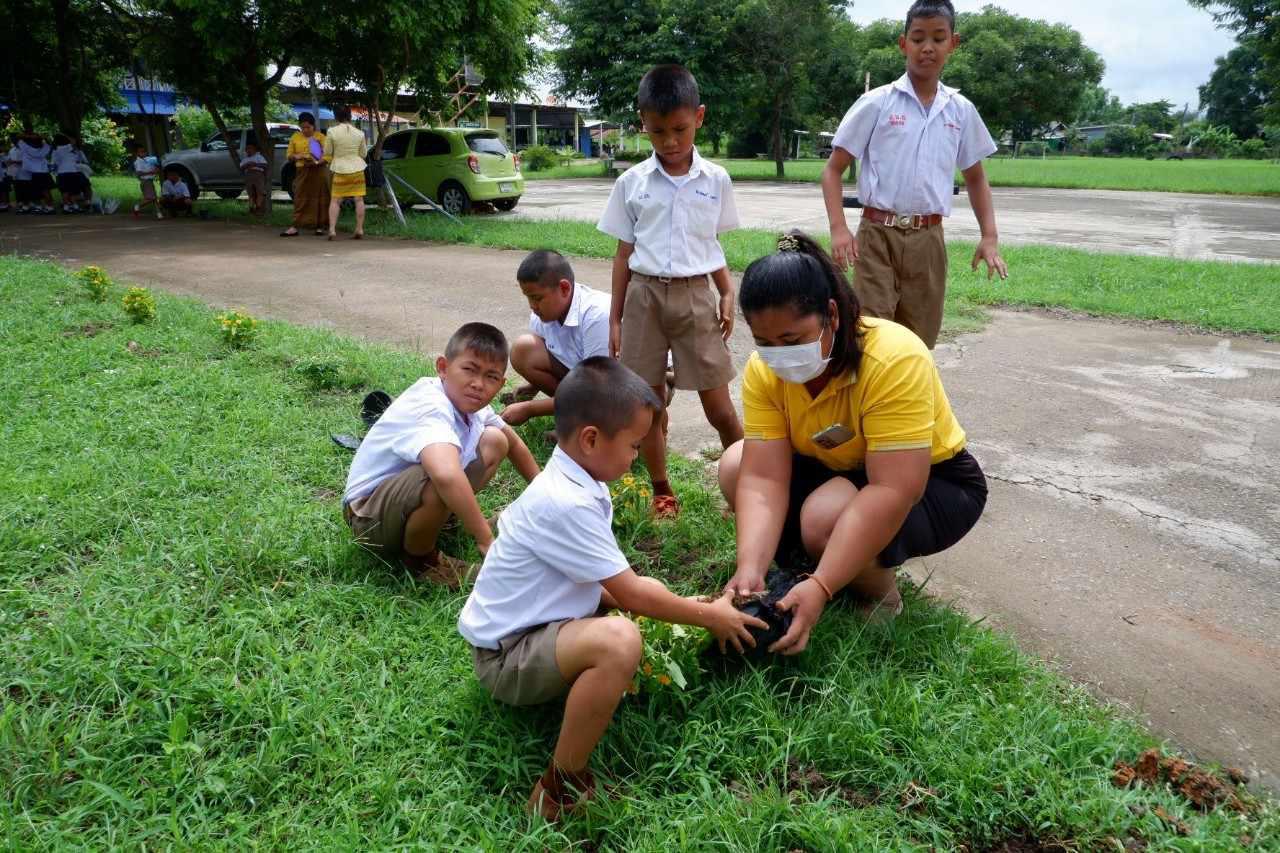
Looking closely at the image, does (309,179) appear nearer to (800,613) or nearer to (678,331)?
(678,331)

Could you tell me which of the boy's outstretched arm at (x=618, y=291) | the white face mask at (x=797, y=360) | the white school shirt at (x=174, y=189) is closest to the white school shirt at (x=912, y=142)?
the boy's outstretched arm at (x=618, y=291)

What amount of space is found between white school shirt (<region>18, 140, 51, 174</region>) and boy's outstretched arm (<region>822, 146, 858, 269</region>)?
17268 millimetres

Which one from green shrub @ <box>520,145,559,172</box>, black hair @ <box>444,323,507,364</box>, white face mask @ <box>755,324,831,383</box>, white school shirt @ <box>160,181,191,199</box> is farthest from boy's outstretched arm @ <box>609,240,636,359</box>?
green shrub @ <box>520,145,559,172</box>

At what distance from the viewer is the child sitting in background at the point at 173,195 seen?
14828 millimetres

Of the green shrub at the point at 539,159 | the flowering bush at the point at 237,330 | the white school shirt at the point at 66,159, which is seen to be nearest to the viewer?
the flowering bush at the point at 237,330

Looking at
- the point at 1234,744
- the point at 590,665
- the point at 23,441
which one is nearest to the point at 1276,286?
the point at 1234,744

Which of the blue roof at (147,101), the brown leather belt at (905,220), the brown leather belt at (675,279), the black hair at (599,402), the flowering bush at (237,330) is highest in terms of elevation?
the blue roof at (147,101)

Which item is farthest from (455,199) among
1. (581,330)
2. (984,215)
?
A: (984,215)

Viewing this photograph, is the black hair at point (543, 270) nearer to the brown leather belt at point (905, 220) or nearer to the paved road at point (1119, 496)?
the paved road at point (1119, 496)

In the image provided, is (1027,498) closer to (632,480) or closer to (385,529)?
(632,480)

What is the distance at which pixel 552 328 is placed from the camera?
13.3ft

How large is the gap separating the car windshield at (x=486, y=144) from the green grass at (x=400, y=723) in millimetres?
12608

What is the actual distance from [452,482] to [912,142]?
2.36 meters

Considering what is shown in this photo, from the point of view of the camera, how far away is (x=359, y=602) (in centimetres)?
273
